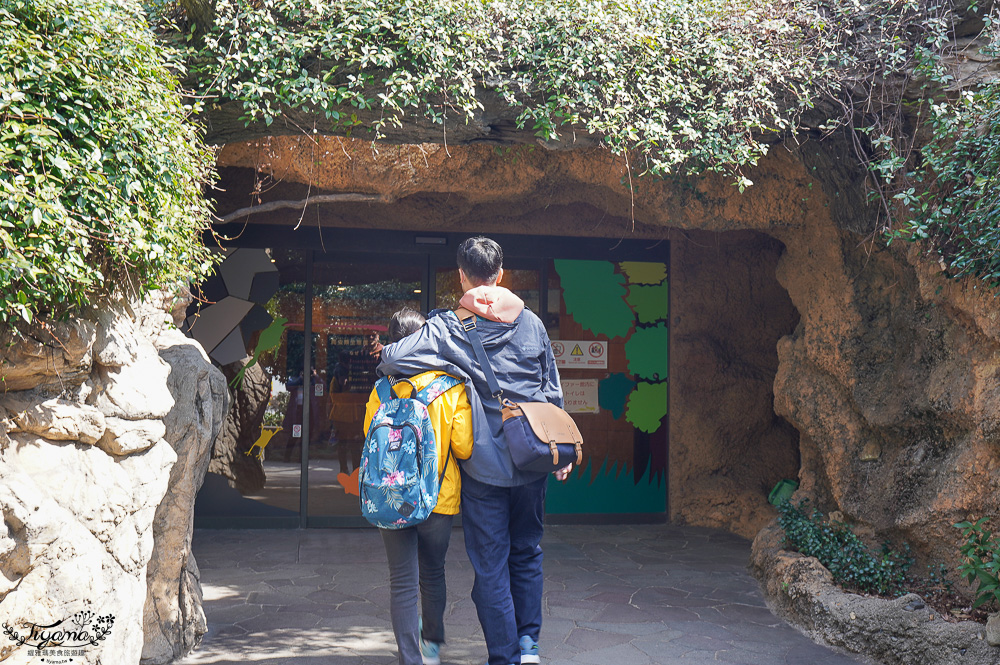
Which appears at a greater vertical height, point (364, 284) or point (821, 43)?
point (821, 43)

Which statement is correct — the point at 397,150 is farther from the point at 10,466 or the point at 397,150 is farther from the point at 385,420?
the point at 10,466

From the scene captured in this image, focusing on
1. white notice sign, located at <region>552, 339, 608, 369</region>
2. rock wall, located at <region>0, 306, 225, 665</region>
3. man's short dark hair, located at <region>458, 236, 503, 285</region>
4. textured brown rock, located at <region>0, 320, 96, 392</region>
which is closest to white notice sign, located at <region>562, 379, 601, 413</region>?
white notice sign, located at <region>552, 339, 608, 369</region>

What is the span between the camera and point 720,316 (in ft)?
26.3

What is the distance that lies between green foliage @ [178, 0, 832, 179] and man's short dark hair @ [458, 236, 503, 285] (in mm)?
1195

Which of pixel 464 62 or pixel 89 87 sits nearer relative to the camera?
pixel 89 87

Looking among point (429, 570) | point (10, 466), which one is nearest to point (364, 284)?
point (429, 570)

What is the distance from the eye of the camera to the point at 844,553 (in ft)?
15.5

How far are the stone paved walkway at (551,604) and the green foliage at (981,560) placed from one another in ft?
2.53

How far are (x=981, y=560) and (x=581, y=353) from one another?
→ 14.2ft

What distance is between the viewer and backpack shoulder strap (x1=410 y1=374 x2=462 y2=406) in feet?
10.5

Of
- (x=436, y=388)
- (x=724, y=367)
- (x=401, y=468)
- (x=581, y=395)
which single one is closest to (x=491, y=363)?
(x=436, y=388)

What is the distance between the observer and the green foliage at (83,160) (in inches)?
95.5

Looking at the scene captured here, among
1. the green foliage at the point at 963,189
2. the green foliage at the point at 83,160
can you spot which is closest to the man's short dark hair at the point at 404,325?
the green foliage at the point at 83,160

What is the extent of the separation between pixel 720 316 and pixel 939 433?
358cm
